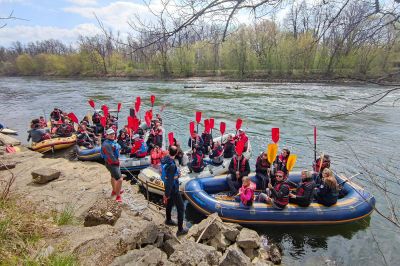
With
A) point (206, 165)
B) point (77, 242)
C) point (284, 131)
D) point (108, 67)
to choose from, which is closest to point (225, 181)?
point (206, 165)

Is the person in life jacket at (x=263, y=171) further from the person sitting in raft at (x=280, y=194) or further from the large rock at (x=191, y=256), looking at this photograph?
the large rock at (x=191, y=256)

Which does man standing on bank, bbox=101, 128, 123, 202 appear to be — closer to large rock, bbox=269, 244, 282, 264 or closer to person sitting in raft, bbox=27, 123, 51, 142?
large rock, bbox=269, 244, 282, 264

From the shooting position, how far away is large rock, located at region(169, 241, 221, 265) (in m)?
3.67

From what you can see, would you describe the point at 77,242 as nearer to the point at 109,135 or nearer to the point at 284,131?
the point at 109,135

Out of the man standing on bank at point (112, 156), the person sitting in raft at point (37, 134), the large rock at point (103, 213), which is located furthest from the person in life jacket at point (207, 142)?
the person sitting in raft at point (37, 134)

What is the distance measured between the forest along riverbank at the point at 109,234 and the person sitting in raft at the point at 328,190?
1.72m

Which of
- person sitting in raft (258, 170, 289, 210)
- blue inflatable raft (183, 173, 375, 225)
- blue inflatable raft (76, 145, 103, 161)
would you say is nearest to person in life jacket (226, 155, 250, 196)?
blue inflatable raft (183, 173, 375, 225)

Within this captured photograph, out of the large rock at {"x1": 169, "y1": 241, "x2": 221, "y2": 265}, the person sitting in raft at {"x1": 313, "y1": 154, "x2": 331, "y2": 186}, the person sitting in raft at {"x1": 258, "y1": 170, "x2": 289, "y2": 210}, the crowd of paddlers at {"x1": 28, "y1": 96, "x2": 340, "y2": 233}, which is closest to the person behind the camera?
the large rock at {"x1": 169, "y1": 241, "x2": 221, "y2": 265}

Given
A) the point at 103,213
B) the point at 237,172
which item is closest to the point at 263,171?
the point at 237,172

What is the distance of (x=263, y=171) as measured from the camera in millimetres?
7758

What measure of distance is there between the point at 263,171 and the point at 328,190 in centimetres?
171

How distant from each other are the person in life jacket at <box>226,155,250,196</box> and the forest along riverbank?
132cm

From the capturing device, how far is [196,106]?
22406 mm

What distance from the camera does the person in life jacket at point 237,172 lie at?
7.49 meters
